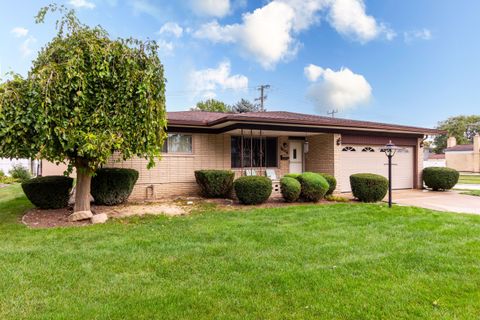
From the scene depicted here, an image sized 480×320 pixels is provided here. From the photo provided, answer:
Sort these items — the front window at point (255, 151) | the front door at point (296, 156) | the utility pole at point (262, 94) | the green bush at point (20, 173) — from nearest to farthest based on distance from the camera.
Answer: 1. the front window at point (255, 151)
2. the front door at point (296, 156)
3. the green bush at point (20, 173)
4. the utility pole at point (262, 94)

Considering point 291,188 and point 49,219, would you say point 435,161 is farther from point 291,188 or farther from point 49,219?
point 49,219

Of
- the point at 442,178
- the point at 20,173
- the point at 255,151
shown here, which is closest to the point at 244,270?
the point at 255,151

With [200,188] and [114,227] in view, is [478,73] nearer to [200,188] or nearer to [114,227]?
[200,188]

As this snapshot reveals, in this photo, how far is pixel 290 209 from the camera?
8.55 metres

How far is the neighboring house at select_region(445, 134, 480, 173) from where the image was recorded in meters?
34.6

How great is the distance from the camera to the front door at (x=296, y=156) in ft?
45.9

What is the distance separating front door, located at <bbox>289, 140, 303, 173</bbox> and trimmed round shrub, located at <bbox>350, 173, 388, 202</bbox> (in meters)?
4.01

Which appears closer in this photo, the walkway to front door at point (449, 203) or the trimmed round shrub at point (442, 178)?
the walkway to front door at point (449, 203)

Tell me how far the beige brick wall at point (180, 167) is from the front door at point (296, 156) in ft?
7.93

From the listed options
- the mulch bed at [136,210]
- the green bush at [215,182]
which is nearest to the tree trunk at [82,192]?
the mulch bed at [136,210]

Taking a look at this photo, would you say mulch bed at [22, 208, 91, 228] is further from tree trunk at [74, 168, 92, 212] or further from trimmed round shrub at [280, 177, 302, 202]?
trimmed round shrub at [280, 177, 302, 202]

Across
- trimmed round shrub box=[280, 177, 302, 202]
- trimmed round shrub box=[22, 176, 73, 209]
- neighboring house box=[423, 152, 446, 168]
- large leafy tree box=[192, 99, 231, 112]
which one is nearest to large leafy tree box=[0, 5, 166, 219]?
trimmed round shrub box=[22, 176, 73, 209]

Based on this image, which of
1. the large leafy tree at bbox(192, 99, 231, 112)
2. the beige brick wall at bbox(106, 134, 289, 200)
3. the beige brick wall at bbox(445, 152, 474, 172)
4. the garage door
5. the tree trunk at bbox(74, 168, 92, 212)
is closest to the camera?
the tree trunk at bbox(74, 168, 92, 212)

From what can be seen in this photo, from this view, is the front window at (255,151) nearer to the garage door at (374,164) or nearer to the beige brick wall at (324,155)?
the beige brick wall at (324,155)
